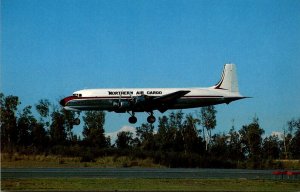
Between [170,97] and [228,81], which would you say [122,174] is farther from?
[228,81]

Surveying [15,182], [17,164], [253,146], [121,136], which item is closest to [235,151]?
[253,146]

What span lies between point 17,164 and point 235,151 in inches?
2332

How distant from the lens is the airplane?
6209 centimetres

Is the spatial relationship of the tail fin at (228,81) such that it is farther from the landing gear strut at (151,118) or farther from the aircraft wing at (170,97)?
the landing gear strut at (151,118)

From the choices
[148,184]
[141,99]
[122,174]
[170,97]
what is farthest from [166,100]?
[148,184]

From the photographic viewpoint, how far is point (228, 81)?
67000 millimetres

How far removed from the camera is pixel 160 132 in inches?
4560

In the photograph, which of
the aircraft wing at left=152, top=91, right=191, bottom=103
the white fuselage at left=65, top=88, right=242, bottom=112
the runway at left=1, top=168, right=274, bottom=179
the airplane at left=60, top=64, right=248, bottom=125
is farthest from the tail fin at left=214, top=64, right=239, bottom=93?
the runway at left=1, top=168, right=274, bottom=179

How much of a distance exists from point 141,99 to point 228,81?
12394 millimetres

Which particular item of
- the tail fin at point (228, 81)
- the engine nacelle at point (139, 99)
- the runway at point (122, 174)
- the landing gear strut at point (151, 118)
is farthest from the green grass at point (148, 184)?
the tail fin at point (228, 81)

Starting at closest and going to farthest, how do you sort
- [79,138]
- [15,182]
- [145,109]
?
[15,182] < [145,109] < [79,138]

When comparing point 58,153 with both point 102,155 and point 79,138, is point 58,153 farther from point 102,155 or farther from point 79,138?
point 79,138

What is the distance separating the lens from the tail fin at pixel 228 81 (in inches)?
2618

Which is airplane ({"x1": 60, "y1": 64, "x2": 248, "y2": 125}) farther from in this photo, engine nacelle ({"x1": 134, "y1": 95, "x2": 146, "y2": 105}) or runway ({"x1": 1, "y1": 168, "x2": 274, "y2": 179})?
runway ({"x1": 1, "y1": 168, "x2": 274, "y2": 179})
